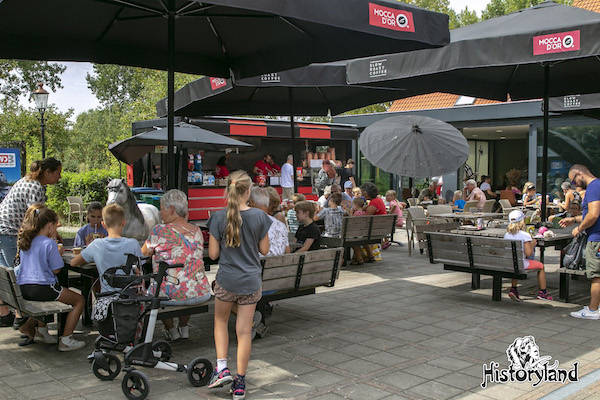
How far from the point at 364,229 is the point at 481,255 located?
2.83 meters

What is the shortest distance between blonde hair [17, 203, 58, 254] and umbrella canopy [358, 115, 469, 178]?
536cm

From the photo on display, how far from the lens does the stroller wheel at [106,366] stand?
14.4 feet

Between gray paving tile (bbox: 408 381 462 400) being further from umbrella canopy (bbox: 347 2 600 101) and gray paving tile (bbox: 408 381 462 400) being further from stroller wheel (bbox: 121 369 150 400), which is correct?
umbrella canopy (bbox: 347 2 600 101)

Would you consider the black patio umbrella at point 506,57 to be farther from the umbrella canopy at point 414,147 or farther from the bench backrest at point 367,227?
the bench backrest at point 367,227

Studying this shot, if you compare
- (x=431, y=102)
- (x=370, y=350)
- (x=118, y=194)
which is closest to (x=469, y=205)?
(x=370, y=350)

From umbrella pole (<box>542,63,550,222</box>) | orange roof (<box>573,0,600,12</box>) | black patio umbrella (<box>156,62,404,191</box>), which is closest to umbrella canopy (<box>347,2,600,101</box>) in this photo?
umbrella pole (<box>542,63,550,222</box>)

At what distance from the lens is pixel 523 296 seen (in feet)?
24.9

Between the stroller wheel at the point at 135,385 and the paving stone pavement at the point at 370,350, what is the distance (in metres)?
0.17

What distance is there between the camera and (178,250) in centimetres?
488

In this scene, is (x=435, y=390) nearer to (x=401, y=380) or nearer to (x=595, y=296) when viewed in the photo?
(x=401, y=380)

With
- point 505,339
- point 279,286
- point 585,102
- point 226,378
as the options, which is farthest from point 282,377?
point 585,102

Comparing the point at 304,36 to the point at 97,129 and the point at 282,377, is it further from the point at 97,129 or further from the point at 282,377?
the point at 97,129

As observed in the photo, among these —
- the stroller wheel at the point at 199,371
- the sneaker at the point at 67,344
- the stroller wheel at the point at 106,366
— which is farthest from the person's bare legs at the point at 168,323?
the stroller wheel at the point at 199,371

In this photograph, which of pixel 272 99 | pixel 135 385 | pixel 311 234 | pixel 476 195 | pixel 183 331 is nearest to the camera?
pixel 135 385
